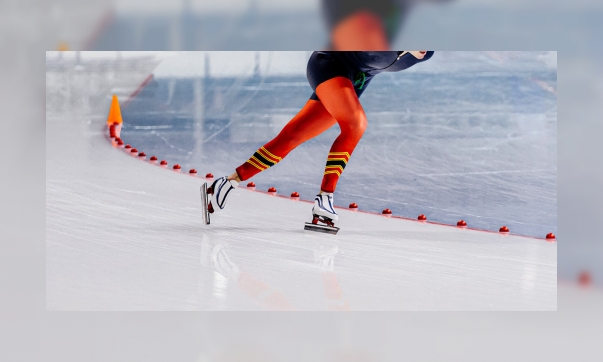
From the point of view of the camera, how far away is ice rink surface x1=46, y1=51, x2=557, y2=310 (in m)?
4.02

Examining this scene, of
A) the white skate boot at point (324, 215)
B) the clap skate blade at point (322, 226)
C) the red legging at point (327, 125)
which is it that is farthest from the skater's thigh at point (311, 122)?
the clap skate blade at point (322, 226)

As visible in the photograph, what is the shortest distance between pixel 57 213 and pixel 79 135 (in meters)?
1.80

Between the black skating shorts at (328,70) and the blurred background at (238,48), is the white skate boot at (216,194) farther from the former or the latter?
the blurred background at (238,48)

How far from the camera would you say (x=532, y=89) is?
273 inches

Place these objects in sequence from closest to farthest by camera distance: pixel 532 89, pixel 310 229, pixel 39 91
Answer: pixel 39 91 < pixel 310 229 < pixel 532 89

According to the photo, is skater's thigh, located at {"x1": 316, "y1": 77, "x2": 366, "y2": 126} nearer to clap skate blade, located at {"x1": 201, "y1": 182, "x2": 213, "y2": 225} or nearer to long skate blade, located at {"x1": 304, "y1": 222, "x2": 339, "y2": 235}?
long skate blade, located at {"x1": 304, "y1": 222, "x2": 339, "y2": 235}

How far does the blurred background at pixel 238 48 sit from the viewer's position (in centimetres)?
379

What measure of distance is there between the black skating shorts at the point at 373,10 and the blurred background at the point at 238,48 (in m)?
0.03

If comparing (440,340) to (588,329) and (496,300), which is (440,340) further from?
(588,329)

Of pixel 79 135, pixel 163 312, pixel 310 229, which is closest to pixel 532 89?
pixel 310 229

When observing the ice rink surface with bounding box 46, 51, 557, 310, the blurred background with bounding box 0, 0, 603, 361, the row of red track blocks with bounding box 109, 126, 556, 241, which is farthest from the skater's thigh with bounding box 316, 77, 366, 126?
the row of red track blocks with bounding box 109, 126, 556, 241

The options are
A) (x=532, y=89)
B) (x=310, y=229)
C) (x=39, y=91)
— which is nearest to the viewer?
(x=39, y=91)

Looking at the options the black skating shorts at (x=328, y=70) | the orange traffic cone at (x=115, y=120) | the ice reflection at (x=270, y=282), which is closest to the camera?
the ice reflection at (x=270, y=282)

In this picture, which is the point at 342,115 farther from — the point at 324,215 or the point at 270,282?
the point at 270,282
